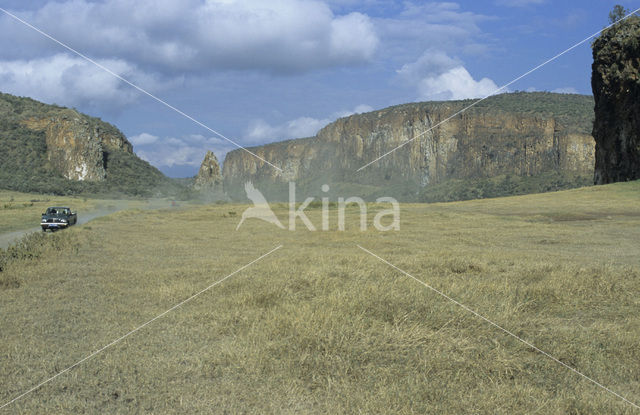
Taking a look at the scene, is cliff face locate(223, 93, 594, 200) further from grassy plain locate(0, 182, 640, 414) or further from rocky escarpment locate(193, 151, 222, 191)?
grassy plain locate(0, 182, 640, 414)

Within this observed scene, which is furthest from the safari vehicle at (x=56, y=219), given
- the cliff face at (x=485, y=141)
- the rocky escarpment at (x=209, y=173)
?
the rocky escarpment at (x=209, y=173)

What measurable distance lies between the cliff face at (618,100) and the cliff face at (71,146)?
95.6 m

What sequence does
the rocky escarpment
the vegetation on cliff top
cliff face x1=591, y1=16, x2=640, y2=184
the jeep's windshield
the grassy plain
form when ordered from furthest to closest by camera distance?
the rocky escarpment → the vegetation on cliff top → cliff face x1=591, y1=16, x2=640, y2=184 → the jeep's windshield → the grassy plain

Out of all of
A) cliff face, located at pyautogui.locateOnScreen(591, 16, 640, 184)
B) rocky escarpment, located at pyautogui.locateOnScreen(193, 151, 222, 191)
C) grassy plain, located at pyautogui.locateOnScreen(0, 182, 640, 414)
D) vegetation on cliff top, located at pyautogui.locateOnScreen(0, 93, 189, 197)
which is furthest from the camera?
rocky escarpment, located at pyautogui.locateOnScreen(193, 151, 222, 191)

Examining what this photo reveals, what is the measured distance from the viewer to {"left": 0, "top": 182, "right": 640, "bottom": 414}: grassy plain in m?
5.05

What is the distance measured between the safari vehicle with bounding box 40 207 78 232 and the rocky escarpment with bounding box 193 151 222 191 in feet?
289

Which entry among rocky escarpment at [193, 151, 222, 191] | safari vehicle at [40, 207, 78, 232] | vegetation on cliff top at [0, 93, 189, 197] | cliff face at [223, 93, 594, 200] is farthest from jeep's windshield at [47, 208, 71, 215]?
rocky escarpment at [193, 151, 222, 191]

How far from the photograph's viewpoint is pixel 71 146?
101 metres

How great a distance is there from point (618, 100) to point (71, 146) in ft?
323

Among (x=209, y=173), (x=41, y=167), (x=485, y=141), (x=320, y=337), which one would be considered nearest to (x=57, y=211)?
(x=320, y=337)

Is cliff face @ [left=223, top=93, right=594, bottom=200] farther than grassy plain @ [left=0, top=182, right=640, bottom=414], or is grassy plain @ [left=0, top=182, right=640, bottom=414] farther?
cliff face @ [left=223, top=93, right=594, bottom=200]

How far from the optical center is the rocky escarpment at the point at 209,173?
120644mm

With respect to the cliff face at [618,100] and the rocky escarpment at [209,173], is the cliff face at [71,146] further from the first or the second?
the cliff face at [618,100]

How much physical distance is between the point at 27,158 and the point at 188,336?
106 metres
